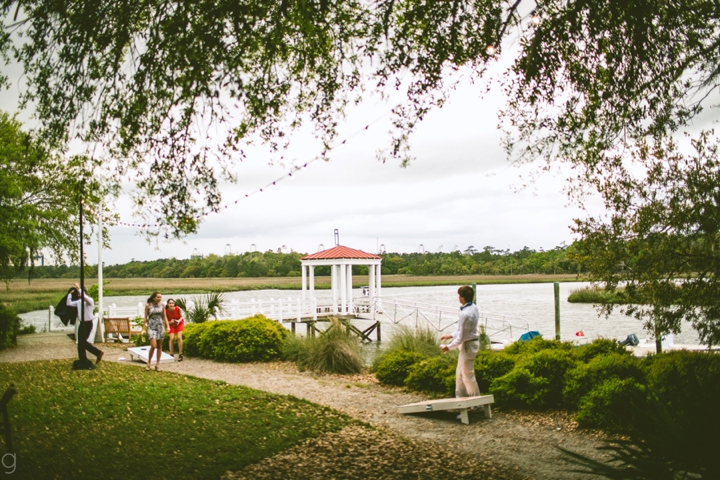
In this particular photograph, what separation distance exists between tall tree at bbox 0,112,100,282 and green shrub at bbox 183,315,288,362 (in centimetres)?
637

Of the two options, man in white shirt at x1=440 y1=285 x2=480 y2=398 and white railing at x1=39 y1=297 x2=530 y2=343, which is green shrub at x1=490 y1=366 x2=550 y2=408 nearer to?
man in white shirt at x1=440 y1=285 x2=480 y2=398

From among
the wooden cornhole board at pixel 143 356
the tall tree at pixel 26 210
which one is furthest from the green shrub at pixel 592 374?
the tall tree at pixel 26 210

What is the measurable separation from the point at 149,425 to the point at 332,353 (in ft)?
20.2

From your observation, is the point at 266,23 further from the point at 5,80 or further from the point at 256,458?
the point at 256,458

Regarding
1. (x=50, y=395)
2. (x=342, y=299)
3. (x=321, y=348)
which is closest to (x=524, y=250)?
(x=342, y=299)

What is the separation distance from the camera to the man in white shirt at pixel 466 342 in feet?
26.6

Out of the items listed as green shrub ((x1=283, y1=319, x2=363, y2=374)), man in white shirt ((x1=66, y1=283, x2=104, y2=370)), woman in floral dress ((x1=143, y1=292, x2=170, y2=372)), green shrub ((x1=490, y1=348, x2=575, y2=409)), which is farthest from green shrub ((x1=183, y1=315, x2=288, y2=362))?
green shrub ((x1=490, y1=348, x2=575, y2=409))

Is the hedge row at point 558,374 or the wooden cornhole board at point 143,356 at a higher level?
the hedge row at point 558,374

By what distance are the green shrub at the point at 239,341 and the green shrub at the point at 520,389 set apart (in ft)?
25.6

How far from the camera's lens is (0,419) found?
25.4ft

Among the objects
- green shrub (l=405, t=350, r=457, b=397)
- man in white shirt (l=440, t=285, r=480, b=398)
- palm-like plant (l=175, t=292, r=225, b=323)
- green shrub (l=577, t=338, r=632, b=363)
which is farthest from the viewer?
palm-like plant (l=175, t=292, r=225, b=323)

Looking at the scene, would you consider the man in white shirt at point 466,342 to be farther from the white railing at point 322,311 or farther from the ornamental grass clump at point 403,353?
the white railing at point 322,311

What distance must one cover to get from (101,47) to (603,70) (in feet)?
21.5

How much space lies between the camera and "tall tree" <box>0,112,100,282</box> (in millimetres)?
19922
